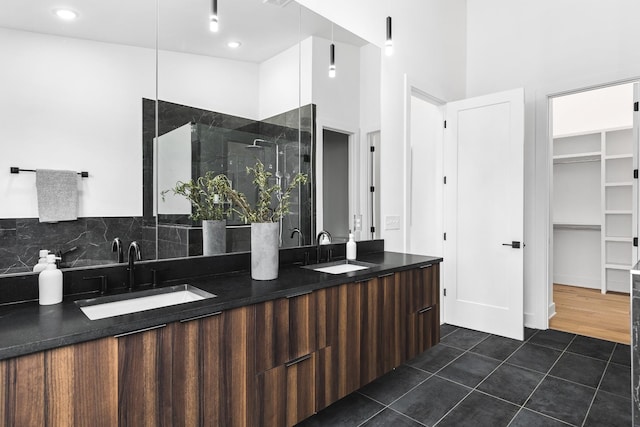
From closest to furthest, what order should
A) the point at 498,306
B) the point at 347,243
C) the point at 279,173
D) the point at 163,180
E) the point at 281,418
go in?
the point at 281,418, the point at 163,180, the point at 279,173, the point at 347,243, the point at 498,306

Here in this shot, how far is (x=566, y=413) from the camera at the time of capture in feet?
7.05

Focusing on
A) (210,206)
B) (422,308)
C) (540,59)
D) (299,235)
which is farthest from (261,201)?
(540,59)

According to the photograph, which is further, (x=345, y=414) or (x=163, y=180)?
(x=345, y=414)

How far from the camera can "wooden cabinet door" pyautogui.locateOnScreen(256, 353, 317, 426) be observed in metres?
1.53

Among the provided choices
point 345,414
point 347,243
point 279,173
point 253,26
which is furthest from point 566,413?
point 253,26

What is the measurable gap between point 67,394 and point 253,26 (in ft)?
7.09

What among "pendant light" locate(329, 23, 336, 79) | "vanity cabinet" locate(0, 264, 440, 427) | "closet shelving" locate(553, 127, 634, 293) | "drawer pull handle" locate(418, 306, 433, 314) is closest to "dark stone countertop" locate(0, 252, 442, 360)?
"vanity cabinet" locate(0, 264, 440, 427)

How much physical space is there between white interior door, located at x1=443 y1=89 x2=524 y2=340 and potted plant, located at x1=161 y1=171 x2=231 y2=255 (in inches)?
108

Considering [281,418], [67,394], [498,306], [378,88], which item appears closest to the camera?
[67,394]

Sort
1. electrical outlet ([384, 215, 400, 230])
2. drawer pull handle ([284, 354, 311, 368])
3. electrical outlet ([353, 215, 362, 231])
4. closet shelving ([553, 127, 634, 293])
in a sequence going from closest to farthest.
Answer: drawer pull handle ([284, 354, 311, 368]) → electrical outlet ([353, 215, 362, 231]) → electrical outlet ([384, 215, 400, 230]) → closet shelving ([553, 127, 634, 293])

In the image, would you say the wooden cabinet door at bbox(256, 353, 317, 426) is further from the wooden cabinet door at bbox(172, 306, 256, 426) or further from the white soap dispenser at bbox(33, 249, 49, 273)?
the white soap dispenser at bbox(33, 249, 49, 273)

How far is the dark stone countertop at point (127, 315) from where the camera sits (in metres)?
1.04

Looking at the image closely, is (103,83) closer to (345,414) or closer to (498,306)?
(345,414)

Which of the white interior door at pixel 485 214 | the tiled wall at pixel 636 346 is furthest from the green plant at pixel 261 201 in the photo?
the white interior door at pixel 485 214
